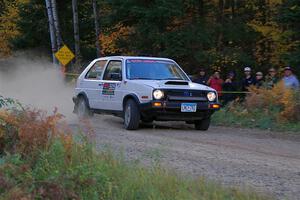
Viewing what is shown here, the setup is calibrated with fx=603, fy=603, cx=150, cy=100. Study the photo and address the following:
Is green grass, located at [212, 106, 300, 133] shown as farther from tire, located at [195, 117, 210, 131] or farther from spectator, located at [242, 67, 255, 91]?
spectator, located at [242, 67, 255, 91]

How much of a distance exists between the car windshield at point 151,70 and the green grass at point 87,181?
7117 millimetres

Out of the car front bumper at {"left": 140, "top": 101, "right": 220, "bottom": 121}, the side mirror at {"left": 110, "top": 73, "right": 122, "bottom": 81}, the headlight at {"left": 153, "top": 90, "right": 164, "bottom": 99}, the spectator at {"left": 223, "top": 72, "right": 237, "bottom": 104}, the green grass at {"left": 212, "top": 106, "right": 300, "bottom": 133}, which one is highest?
the side mirror at {"left": 110, "top": 73, "right": 122, "bottom": 81}

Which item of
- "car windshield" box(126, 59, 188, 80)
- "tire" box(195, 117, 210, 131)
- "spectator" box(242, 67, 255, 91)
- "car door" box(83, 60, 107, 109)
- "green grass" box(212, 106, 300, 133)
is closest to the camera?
"tire" box(195, 117, 210, 131)

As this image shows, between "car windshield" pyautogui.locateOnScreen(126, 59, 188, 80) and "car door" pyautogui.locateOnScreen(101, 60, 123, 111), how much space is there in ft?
1.00

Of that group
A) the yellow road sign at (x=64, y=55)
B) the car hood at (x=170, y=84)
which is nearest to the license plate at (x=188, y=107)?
the car hood at (x=170, y=84)

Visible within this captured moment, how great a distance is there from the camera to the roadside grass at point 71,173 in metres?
6.30

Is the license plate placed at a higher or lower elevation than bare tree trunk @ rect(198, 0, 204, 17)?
lower

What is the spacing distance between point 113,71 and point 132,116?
1.96 meters

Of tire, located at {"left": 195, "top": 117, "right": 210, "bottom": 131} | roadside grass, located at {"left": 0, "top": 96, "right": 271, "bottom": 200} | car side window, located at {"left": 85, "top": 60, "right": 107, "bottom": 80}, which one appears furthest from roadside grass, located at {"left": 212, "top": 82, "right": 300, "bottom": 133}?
roadside grass, located at {"left": 0, "top": 96, "right": 271, "bottom": 200}

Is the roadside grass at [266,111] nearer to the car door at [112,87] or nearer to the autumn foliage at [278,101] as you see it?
the autumn foliage at [278,101]

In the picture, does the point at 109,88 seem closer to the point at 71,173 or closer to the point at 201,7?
the point at 71,173

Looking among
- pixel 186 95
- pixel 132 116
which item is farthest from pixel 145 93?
pixel 186 95

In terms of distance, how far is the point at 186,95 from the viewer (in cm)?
1344

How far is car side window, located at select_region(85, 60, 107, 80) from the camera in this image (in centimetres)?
1549
